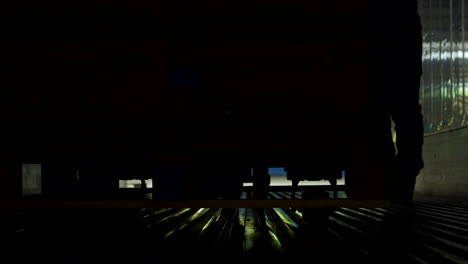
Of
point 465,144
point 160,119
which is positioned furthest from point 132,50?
point 465,144

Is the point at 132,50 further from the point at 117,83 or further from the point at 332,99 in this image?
the point at 332,99

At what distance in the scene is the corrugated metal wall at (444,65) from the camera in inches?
245

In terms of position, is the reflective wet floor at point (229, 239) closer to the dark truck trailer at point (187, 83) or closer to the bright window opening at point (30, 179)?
the dark truck trailer at point (187, 83)

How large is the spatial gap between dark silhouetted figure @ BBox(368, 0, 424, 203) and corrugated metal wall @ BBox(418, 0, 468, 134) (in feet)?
19.7

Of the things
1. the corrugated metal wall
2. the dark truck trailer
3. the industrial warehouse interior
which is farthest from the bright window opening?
the corrugated metal wall

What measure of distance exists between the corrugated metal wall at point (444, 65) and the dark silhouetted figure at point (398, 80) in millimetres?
5998

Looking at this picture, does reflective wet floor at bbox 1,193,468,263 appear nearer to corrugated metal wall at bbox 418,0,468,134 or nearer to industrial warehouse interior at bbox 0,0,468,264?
industrial warehouse interior at bbox 0,0,468,264

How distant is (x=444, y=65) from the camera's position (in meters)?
6.64

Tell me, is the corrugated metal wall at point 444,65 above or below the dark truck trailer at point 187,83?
above

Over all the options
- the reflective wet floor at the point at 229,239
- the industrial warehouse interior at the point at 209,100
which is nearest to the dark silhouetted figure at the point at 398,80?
the industrial warehouse interior at the point at 209,100

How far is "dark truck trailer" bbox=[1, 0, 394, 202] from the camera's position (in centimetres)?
124

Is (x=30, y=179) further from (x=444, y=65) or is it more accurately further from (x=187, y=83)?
(x=444, y=65)

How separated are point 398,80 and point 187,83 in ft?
2.90

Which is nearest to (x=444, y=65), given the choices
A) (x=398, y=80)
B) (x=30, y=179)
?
(x=398, y=80)
